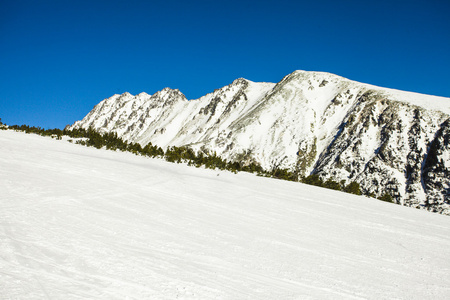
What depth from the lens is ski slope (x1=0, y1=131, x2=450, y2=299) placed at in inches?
141

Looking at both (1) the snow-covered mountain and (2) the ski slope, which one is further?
(1) the snow-covered mountain

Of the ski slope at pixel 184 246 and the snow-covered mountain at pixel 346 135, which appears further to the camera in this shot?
the snow-covered mountain at pixel 346 135

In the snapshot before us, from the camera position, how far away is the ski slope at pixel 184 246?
11.8 feet

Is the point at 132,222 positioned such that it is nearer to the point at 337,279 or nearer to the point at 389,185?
the point at 337,279

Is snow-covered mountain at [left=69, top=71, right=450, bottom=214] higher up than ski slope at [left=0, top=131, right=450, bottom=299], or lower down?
higher up

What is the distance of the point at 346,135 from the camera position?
8050cm

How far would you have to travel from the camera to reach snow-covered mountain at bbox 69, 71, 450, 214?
62.3 meters

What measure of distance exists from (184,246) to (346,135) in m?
84.9

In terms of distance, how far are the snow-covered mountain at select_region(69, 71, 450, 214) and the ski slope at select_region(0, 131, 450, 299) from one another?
2416 inches

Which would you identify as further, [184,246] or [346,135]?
[346,135]

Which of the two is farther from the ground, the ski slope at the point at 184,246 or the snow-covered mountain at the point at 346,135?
the snow-covered mountain at the point at 346,135

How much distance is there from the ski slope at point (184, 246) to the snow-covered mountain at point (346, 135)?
6137cm

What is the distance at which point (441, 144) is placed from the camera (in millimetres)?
62812

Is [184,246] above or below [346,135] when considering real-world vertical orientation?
below
